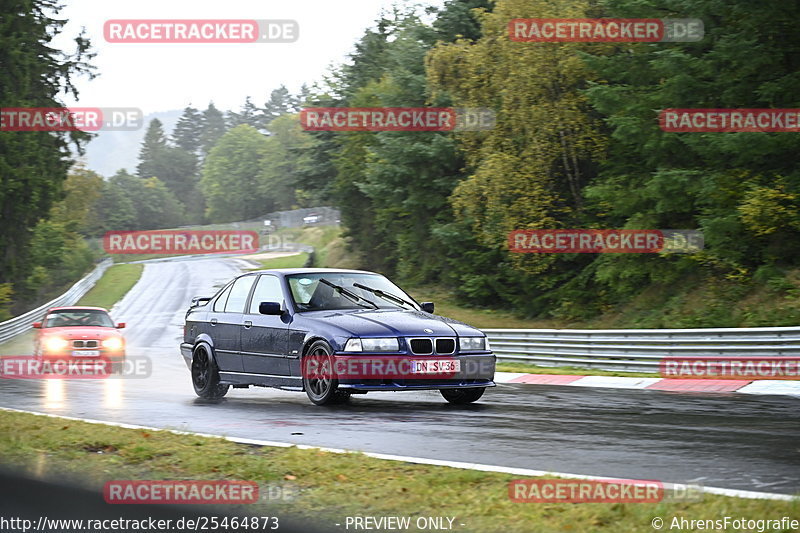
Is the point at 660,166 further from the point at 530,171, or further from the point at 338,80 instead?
the point at 338,80

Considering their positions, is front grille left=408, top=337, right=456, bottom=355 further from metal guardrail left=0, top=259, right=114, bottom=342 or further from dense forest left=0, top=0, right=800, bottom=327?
metal guardrail left=0, top=259, right=114, bottom=342

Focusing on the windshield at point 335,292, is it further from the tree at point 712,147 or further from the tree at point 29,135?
the tree at point 29,135

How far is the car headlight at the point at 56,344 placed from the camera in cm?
1973

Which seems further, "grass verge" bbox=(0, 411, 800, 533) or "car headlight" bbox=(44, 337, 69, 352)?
"car headlight" bbox=(44, 337, 69, 352)

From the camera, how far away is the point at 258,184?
15250cm

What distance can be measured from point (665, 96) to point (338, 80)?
33.9m

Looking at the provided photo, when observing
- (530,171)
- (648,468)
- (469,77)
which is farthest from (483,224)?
(648,468)

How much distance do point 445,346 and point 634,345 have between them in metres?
9.01

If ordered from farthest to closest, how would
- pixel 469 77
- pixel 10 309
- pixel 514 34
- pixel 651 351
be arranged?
pixel 10 309 < pixel 469 77 < pixel 514 34 < pixel 651 351

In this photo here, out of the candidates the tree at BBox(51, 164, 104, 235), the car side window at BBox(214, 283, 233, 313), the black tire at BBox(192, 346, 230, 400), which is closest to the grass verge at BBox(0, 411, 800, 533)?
the black tire at BBox(192, 346, 230, 400)

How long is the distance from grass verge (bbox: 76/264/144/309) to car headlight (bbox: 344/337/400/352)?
46.4 m
